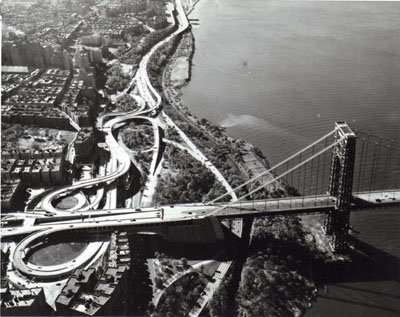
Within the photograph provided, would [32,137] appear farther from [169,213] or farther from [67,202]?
[169,213]

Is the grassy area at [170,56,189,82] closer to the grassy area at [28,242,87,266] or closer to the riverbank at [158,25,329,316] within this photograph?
the riverbank at [158,25,329,316]

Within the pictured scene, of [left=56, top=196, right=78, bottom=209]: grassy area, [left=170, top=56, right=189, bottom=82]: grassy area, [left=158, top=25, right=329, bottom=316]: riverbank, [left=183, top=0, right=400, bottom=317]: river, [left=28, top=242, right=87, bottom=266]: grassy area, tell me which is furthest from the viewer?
[left=170, top=56, right=189, bottom=82]: grassy area

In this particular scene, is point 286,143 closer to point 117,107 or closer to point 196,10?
point 117,107

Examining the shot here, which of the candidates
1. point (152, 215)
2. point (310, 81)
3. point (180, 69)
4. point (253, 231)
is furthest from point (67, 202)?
point (180, 69)

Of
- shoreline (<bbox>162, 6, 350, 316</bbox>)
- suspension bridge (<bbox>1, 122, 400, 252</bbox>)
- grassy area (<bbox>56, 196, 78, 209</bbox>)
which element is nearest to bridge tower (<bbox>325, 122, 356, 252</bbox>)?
suspension bridge (<bbox>1, 122, 400, 252</bbox>)

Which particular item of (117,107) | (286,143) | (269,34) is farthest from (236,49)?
(286,143)

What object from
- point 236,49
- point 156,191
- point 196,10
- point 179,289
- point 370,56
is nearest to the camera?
point 179,289
